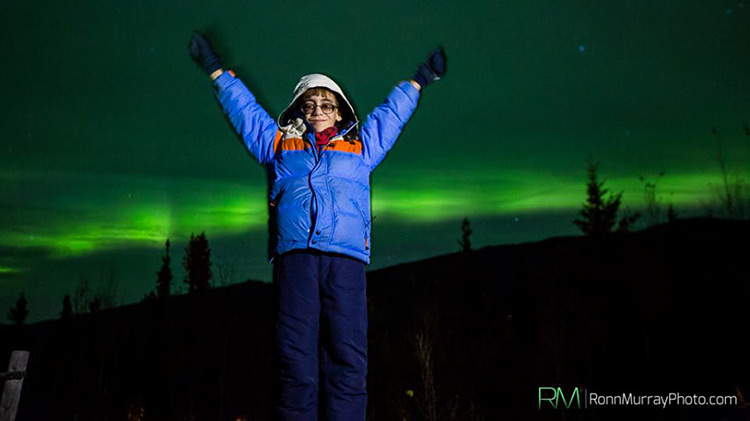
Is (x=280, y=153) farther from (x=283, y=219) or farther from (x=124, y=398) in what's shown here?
(x=124, y=398)

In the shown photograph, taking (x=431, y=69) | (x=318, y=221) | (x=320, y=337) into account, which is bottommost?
(x=320, y=337)

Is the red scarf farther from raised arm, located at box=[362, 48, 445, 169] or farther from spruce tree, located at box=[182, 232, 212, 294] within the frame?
spruce tree, located at box=[182, 232, 212, 294]

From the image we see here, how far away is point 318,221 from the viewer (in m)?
3.64

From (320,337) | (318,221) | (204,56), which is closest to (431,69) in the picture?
(318,221)

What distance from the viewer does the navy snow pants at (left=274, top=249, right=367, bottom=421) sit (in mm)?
3422

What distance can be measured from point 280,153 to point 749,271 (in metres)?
36.3

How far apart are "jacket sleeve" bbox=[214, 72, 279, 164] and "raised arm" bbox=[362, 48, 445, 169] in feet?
2.33

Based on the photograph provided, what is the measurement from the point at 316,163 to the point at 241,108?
789 mm

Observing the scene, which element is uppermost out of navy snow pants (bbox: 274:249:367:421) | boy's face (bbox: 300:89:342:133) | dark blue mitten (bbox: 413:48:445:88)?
dark blue mitten (bbox: 413:48:445:88)

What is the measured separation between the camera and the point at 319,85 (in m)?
4.19

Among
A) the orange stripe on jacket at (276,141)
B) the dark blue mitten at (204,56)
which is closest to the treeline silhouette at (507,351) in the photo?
the orange stripe on jacket at (276,141)

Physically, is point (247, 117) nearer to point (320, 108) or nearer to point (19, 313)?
point (320, 108)

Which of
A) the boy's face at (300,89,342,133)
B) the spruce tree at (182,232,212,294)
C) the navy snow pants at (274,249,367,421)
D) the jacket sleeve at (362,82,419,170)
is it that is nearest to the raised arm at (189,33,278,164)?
the boy's face at (300,89,342,133)

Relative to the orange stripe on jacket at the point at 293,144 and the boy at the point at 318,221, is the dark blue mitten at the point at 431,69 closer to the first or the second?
the boy at the point at 318,221
